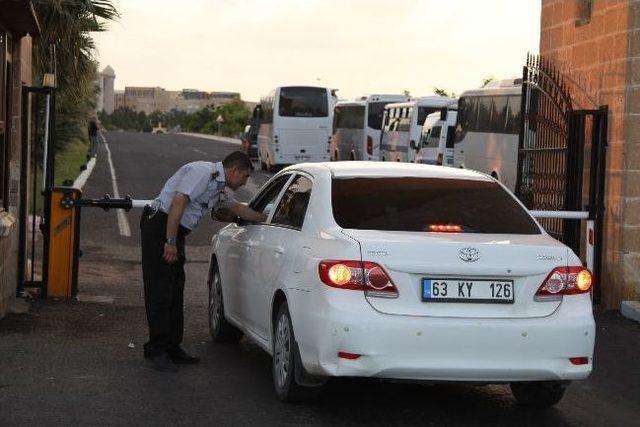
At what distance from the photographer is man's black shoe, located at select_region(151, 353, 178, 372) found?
9.56 meters

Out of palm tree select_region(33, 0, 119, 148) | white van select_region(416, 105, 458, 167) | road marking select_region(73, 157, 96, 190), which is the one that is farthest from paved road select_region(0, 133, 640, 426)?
white van select_region(416, 105, 458, 167)

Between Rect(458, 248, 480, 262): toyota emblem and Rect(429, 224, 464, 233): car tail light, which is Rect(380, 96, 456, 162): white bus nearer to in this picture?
Rect(429, 224, 464, 233): car tail light

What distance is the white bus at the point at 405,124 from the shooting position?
4634 centimetres

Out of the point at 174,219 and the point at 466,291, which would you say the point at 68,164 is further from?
the point at 466,291

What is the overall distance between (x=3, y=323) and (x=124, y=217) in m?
14.0

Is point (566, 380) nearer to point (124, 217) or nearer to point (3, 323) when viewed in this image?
point (3, 323)

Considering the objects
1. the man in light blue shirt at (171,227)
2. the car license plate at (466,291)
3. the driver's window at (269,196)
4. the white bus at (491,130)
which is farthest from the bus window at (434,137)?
the car license plate at (466,291)

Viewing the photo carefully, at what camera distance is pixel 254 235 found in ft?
31.6

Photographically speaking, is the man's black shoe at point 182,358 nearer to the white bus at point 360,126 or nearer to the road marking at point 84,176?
the road marking at point 84,176

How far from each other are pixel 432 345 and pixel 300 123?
42.5 metres

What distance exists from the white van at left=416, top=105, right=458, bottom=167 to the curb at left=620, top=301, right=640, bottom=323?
2502cm

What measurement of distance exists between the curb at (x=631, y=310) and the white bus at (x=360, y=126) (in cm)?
3888

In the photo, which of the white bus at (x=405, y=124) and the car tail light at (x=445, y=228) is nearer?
the car tail light at (x=445, y=228)

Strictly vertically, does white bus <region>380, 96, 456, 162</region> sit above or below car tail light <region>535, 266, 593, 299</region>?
above
